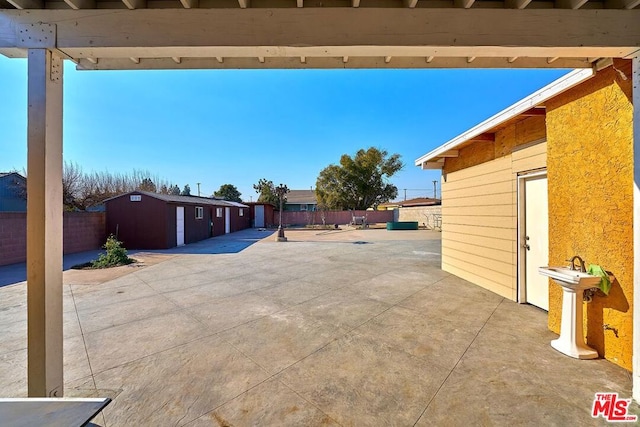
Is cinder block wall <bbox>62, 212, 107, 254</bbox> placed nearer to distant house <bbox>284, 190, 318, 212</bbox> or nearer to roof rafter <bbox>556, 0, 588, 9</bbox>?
roof rafter <bbox>556, 0, 588, 9</bbox>

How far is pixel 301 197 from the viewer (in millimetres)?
42625

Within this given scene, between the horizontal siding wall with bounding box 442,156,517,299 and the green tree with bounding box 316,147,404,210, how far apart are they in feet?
71.7

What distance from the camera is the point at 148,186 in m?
26.5

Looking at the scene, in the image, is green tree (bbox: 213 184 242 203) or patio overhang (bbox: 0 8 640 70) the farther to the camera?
green tree (bbox: 213 184 242 203)

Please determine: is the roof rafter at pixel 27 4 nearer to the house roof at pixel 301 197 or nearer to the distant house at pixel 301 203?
the distant house at pixel 301 203

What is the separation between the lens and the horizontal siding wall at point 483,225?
455cm

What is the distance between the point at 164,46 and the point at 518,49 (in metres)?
2.70

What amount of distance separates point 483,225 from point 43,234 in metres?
6.21

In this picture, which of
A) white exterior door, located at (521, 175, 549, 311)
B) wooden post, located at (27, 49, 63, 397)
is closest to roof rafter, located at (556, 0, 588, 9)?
white exterior door, located at (521, 175, 549, 311)

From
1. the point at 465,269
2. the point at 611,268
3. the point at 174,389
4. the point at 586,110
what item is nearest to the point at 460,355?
the point at 611,268

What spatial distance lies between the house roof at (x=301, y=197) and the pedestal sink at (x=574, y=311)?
35.1 metres

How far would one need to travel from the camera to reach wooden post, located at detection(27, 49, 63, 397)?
Answer: 6.14ft

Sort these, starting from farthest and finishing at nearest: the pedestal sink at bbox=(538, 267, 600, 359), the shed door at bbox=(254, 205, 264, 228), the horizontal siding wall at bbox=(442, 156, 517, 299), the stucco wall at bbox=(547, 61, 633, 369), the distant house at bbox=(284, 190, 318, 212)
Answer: the distant house at bbox=(284, 190, 318, 212) → the shed door at bbox=(254, 205, 264, 228) → the horizontal siding wall at bbox=(442, 156, 517, 299) → the pedestal sink at bbox=(538, 267, 600, 359) → the stucco wall at bbox=(547, 61, 633, 369)

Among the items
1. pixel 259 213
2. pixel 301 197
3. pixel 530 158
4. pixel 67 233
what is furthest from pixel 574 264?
pixel 301 197
